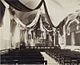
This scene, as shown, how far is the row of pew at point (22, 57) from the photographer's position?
2357 mm

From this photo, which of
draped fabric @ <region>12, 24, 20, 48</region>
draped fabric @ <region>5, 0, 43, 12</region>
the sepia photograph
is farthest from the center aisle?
draped fabric @ <region>5, 0, 43, 12</region>

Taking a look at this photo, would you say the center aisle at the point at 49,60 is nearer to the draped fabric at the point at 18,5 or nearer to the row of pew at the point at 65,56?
the row of pew at the point at 65,56

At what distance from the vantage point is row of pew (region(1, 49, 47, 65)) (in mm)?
2357

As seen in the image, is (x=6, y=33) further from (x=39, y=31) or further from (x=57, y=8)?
(x=57, y=8)

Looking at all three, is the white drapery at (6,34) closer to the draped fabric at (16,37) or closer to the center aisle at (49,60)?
the draped fabric at (16,37)

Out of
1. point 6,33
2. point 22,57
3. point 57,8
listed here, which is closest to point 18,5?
point 6,33

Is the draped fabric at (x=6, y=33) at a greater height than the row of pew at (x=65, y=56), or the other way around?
the draped fabric at (x=6, y=33)

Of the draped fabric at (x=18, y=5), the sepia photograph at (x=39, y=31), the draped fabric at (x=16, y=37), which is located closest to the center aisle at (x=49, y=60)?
the sepia photograph at (x=39, y=31)

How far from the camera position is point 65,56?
237 centimetres

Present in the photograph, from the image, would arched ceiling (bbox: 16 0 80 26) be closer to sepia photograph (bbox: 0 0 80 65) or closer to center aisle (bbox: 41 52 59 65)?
sepia photograph (bbox: 0 0 80 65)

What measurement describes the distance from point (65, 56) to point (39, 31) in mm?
423

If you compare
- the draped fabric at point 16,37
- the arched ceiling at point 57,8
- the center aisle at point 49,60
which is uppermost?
the arched ceiling at point 57,8

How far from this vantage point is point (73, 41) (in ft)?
7.91

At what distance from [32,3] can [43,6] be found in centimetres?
14
